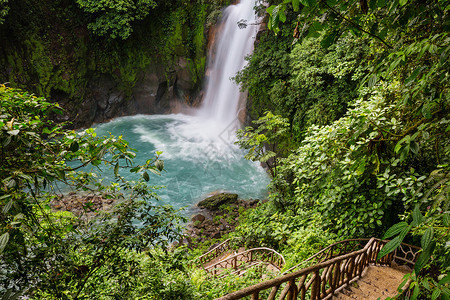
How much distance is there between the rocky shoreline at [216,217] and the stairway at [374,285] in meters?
5.64

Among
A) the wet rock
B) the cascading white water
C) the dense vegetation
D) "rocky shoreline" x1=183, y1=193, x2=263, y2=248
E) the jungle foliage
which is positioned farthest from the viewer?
the cascading white water

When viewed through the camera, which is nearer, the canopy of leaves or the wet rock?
the wet rock

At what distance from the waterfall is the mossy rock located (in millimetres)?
5450

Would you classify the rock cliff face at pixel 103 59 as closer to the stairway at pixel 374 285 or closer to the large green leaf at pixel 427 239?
the stairway at pixel 374 285

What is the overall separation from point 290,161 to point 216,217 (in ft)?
13.9

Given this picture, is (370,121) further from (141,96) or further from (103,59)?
(141,96)

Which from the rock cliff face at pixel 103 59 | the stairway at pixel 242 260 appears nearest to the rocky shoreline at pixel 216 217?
the stairway at pixel 242 260

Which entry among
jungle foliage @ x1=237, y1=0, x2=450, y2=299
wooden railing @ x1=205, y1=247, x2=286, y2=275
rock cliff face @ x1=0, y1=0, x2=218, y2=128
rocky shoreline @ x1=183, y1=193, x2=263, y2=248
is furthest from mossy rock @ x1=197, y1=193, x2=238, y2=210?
rock cliff face @ x1=0, y1=0, x2=218, y2=128

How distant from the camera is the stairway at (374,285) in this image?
344cm

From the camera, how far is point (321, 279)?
9.59 ft

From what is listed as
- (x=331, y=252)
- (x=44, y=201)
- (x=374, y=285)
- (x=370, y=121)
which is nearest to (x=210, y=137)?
(x=331, y=252)

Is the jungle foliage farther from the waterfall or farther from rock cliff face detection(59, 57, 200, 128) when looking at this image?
rock cliff face detection(59, 57, 200, 128)

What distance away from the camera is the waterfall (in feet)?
49.5

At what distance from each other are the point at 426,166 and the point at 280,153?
659cm
